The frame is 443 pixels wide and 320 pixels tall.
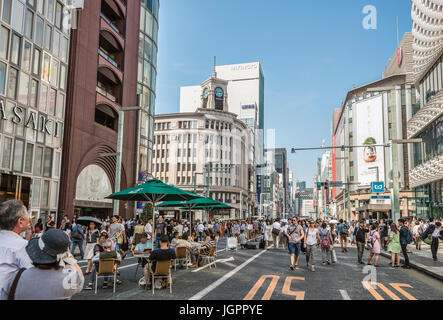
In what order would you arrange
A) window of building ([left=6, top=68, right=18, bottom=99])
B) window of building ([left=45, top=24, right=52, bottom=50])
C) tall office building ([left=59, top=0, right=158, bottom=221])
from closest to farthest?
window of building ([left=6, top=68, right=18, bottom=99]) → window of building ([left=45, top=24, right=52, bottom=50]) → tall office building ([left=59, top=0, right=158, bottom=221])

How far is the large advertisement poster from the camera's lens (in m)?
87.1

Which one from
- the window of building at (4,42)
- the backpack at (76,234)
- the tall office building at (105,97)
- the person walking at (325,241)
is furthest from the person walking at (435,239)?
the window of building at (4,42)

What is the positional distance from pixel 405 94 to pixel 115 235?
279 feet

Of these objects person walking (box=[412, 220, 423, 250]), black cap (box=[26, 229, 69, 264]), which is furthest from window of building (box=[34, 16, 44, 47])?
person walking (box=[412, 220, 423, 250])

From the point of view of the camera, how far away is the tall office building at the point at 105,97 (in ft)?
97.9

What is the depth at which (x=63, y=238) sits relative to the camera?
10.0 feet

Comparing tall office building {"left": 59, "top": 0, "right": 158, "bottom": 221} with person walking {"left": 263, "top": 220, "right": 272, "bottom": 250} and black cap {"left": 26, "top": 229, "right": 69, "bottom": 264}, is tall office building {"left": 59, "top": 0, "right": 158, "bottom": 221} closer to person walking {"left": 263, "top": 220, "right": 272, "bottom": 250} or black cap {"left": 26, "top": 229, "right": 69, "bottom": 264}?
person walking {"left": 263, "top": 220, "right": 272, "bottom": 250}

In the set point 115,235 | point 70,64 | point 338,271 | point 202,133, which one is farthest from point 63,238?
point 202,133

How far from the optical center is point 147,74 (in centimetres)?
4384

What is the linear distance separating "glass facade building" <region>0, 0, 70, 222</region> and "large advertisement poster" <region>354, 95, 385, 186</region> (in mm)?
75181

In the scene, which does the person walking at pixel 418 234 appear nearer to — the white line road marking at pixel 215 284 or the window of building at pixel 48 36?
the white line road marking at pixel 215 284

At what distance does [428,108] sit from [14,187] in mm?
40832
